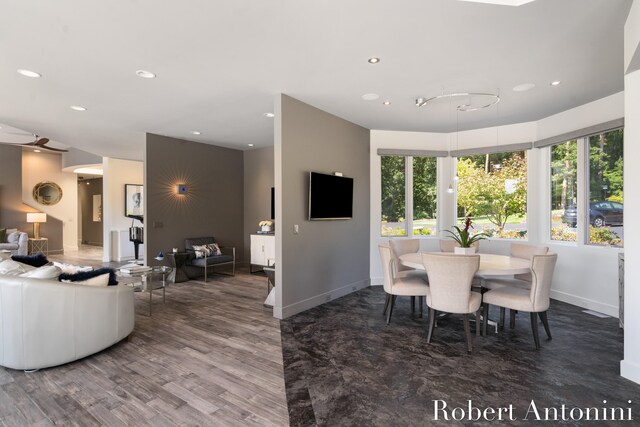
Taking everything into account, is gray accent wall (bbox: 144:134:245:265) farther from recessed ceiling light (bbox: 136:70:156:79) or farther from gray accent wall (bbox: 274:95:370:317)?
gray accent wall (bbox: 274:95:370:317)

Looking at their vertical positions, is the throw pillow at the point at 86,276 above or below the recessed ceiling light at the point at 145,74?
below

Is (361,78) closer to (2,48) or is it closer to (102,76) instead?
(102,76)

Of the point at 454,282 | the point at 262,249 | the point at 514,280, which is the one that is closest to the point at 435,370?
the point at 454,282

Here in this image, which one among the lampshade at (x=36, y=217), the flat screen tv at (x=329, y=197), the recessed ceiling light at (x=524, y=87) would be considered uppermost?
the recessed ceiling light at (x=524, y=87)

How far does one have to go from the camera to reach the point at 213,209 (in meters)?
7.43

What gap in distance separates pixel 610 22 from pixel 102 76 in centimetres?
477

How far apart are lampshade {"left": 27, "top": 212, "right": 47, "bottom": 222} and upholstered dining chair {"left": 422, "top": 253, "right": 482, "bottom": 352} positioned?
1102 centimetres

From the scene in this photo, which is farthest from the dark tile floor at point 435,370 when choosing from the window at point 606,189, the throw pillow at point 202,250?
Answer: the throw pillow at point 202,250

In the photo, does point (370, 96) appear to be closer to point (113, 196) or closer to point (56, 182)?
point (113, 196)

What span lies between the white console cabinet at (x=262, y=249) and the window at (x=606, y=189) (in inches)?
207

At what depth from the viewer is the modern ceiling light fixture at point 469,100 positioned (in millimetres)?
4070

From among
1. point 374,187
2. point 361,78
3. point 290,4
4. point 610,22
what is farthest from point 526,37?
point 374,187

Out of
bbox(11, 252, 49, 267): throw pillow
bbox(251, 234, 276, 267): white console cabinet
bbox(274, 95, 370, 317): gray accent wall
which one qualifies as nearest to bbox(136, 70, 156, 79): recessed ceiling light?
bbox(274, 95, 370, 317): gray accent wall

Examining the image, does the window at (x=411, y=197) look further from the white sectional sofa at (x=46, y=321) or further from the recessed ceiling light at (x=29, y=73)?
the recessed ceiling light at (x=29, y=73)
